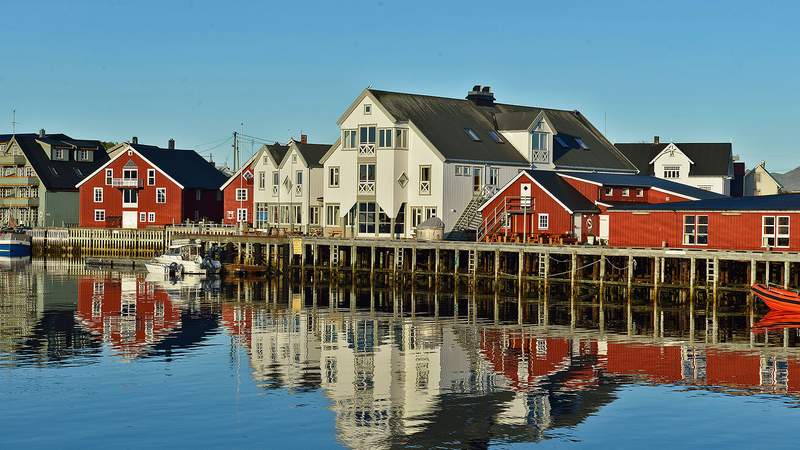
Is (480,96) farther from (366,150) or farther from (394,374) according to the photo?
(394,374)

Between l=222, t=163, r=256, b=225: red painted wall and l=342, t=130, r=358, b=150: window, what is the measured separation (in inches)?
778

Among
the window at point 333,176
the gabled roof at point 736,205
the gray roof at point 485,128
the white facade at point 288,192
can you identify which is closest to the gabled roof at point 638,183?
the gabled roof at point 736,205

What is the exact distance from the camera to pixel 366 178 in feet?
265

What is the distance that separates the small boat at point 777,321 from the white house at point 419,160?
1028 inches

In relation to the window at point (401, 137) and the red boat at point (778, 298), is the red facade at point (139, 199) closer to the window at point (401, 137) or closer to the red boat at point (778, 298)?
the window at point (401, 137)

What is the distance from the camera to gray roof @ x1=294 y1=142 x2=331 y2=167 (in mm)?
92062

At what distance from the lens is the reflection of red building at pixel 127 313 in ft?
156

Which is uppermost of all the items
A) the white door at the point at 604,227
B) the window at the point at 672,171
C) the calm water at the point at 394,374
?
the window at the point at 672,171

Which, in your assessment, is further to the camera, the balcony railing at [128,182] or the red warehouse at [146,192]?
the balcony railing at [128,182]

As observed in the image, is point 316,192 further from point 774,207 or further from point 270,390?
point 270,390

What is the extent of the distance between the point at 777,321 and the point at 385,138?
33373mm

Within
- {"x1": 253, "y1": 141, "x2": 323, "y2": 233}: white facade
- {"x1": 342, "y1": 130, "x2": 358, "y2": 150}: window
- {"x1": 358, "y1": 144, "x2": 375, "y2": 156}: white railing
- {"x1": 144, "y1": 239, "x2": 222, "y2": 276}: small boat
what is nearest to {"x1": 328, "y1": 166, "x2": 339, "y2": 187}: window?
{"x1": 342, "y1": 130, "x2": 358, "y2": 150}: window

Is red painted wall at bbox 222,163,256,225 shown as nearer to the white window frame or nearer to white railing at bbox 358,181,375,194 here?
the white window frame

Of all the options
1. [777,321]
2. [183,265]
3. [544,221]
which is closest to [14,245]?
[183,265]
